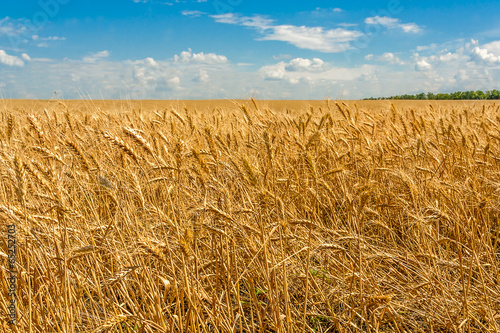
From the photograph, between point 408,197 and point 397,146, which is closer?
point 408,197

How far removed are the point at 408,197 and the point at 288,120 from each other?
234 cm

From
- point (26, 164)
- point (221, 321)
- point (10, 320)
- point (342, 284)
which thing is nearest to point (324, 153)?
point (342, 284)

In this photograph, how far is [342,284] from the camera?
1.67 meters

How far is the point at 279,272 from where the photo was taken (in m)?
1.66

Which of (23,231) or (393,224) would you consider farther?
(393,224)

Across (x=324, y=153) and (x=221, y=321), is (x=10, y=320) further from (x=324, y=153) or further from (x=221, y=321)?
(x=324, y=153)

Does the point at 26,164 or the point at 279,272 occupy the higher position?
the point at 26,164

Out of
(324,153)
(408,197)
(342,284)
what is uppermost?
(324,153)

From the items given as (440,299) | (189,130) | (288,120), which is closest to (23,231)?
(440,299)

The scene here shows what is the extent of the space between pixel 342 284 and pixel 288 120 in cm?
311

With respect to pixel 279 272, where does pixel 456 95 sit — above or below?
above

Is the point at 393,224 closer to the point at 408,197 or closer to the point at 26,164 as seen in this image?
the point at 408,197

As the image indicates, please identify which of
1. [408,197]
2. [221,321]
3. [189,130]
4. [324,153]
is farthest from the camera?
[189,130]

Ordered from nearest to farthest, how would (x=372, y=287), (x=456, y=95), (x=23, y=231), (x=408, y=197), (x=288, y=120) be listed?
(x=23, y=231), (x=372, y=287), (x=408, y=197), (x=288, y=120), (x=456, y=95)
